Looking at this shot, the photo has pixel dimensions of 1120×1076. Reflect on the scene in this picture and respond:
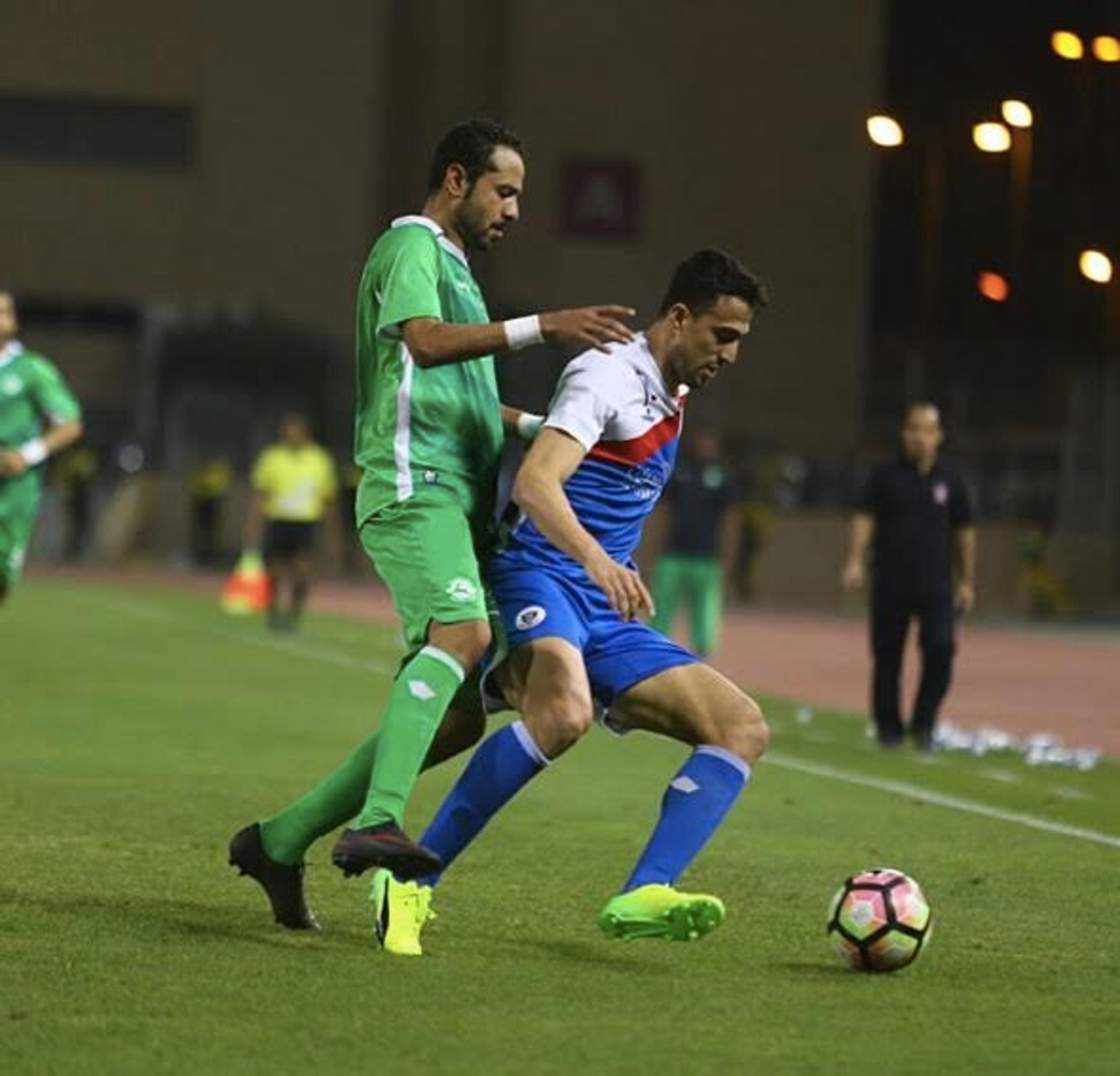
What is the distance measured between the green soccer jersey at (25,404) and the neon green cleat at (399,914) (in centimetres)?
1141

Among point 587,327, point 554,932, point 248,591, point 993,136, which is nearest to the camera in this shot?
point 587,327

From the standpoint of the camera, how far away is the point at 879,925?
8812 mm

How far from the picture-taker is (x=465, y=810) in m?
9.02

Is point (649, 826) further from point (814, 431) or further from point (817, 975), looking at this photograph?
point (814, 431)

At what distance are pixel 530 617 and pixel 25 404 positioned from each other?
1162cm

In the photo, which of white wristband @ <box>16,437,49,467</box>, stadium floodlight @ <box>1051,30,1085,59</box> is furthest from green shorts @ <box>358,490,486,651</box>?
stadium floodlight @ <box>1051,30,1085,59</box>

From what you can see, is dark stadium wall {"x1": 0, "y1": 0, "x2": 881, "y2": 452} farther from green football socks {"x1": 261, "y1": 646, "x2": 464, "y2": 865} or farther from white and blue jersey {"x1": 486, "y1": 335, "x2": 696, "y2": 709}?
green football socks {"x1": 261, "y1": 646, "x2": 464, "y2": 865}

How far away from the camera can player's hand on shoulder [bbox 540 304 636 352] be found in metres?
8.44

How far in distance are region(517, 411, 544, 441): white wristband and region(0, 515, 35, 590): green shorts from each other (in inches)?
420

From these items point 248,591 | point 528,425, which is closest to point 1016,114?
point 528,425

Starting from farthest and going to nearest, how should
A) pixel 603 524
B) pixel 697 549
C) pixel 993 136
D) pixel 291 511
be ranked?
pixel 291 511
pixel 697 549
pixel 993 136
pixel 603 524

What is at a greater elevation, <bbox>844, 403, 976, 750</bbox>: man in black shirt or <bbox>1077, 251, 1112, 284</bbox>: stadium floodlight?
<bbox>1077, 251, 1112, 284</bbox>: stadium floodlight

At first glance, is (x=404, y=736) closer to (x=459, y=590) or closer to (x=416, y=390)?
(x=459, y=590)

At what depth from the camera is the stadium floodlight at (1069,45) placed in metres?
24.3
